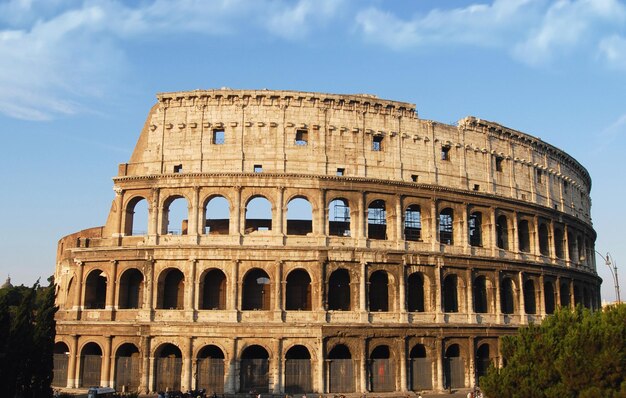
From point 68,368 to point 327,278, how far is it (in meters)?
14.2

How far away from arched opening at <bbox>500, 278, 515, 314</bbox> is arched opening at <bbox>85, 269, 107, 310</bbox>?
23236 mm

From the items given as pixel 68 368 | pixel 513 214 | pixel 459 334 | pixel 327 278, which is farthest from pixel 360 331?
pixel 68 368

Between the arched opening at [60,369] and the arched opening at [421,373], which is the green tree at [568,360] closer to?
the arched opening at [421,373]

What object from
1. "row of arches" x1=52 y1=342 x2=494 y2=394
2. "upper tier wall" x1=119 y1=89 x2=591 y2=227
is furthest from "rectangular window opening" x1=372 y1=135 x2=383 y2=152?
"row of arches" x1=52 y1=342 x2=494 y2=394

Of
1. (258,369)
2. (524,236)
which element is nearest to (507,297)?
(524,236)

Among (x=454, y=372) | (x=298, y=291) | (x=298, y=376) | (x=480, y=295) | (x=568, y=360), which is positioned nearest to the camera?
(x=568, y=360)

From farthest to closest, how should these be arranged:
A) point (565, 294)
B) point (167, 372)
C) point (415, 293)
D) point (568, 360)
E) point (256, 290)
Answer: point (565, 294) < point (415, 293) < point (256, 290) < point (167, 372) < point (568, 360)

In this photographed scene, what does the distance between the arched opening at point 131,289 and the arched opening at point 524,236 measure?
23.1 m

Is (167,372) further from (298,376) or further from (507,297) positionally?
(507,297)

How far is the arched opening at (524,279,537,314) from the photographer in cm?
3841

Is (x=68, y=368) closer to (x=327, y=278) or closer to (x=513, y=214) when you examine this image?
(x=327, y=278)

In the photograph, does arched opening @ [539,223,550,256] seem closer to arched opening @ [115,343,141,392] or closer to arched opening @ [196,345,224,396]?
arched opening @ [196,345,224,396]

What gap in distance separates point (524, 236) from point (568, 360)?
64.2ft

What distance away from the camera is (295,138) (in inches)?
1318
